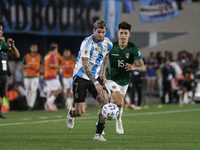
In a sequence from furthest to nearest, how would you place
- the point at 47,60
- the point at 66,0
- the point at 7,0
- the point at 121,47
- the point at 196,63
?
the point at 196,63, the point at 66,0, the point at 7,0, the point at 47,60, the point at 121,47

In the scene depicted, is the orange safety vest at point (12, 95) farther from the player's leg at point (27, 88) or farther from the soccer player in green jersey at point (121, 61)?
the soccer player in green jersey at point (121, 61)

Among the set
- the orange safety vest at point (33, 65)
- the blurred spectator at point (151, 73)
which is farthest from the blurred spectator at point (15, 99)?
the blurred spectator at point (151, 73)

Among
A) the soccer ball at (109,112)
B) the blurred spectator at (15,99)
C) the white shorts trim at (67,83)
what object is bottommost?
the blurred spectator at (15,99)

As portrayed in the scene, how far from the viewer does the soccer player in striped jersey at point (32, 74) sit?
59.9 ft

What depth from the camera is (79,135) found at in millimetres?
9711

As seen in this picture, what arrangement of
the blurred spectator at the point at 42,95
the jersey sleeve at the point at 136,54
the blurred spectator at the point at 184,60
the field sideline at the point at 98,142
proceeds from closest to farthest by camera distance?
1. the field sideline at the point at 98,142
2. the jersey sleeve at the point at 136,54
3. the blurred spectator at the point at 42,95
4. the blurred spectator at the point at 184,60

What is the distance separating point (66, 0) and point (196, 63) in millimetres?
7148

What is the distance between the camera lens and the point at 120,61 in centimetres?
1089

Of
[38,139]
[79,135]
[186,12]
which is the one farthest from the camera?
[186,12]

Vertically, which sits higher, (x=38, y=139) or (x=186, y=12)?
(x=186, y=12)

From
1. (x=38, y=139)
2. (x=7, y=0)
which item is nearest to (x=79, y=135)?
(x=38, y=139)

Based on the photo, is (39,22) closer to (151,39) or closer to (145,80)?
(145,80)

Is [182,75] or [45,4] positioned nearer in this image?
[45,4]

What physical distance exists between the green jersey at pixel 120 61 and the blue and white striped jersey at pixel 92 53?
1.55 m
